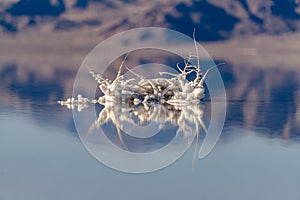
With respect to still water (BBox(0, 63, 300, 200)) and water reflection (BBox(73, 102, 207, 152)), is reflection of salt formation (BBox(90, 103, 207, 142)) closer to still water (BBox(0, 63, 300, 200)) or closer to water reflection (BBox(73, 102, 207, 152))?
water reflection (BBox(73, 102, 207, 152))

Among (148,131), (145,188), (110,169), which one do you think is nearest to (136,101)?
(148,131)

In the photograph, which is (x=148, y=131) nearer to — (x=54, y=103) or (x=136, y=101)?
(x=136, y=101)

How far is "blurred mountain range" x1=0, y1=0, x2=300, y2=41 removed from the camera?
163 ft

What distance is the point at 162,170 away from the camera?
27.1ft

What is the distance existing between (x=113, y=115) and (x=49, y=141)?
1709 millimetres

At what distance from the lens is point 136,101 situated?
12211 millimetres

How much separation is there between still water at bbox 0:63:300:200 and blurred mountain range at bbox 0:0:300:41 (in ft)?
122

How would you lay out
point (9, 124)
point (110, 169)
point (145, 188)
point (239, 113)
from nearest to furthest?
point (145, 188), point (110, 169), point (9, 124), point (239, 113)

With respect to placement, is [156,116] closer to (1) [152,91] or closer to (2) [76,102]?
(1) [152,91]

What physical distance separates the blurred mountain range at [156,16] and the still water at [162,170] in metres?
37.2

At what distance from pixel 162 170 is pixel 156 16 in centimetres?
4217

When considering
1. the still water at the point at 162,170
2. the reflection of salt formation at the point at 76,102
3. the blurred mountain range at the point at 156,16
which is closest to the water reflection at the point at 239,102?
the still water at the point at 162,170

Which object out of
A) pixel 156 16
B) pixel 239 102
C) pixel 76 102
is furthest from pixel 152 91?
pixel 156 16

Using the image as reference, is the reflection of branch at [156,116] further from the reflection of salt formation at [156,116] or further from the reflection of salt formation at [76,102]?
the reflection of salt formation at [76,102]
